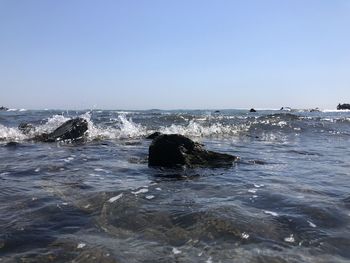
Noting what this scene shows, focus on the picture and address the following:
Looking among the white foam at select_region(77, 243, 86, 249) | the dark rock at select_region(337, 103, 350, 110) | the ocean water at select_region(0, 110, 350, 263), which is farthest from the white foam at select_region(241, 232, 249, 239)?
the dark rock at select_region(337, 103, 350, 110)

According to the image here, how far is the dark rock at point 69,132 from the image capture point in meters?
17.1

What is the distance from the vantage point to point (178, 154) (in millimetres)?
10234

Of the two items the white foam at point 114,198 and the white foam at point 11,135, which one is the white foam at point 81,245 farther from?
the white foam at point 11,135

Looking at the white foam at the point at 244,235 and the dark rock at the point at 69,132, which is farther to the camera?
the dark rock at the point at 69,132

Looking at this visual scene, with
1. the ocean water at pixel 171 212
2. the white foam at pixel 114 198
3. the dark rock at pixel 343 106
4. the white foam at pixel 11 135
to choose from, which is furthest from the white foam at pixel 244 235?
the dark rock at pixel 343 106

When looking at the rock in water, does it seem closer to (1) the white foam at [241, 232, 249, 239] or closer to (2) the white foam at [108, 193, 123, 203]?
(2) the white foam at [108, 193, 123, 203]

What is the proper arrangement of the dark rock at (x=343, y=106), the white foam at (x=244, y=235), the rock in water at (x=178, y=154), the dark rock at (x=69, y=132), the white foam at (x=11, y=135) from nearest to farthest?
the white foam at (x=244, y=235) < the rock in water at (x=178, y=154) < the dark rock at (x=69, y=132) < the white foam at (x=11, y=135) < the dark rock at (x=343, y=106)

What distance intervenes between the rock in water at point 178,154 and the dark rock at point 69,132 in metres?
7.62

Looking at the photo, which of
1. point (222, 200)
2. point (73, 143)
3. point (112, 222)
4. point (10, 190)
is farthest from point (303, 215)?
point (73, 143)

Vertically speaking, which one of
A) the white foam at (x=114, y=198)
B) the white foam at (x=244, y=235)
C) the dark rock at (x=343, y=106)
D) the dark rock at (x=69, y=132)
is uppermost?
the dark rock at (x=343, y=106)

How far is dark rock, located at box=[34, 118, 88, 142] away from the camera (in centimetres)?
1708

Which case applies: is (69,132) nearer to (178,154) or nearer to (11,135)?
(11,135)

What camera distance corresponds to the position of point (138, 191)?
24.3 feet

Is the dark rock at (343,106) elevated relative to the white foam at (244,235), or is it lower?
elevated
